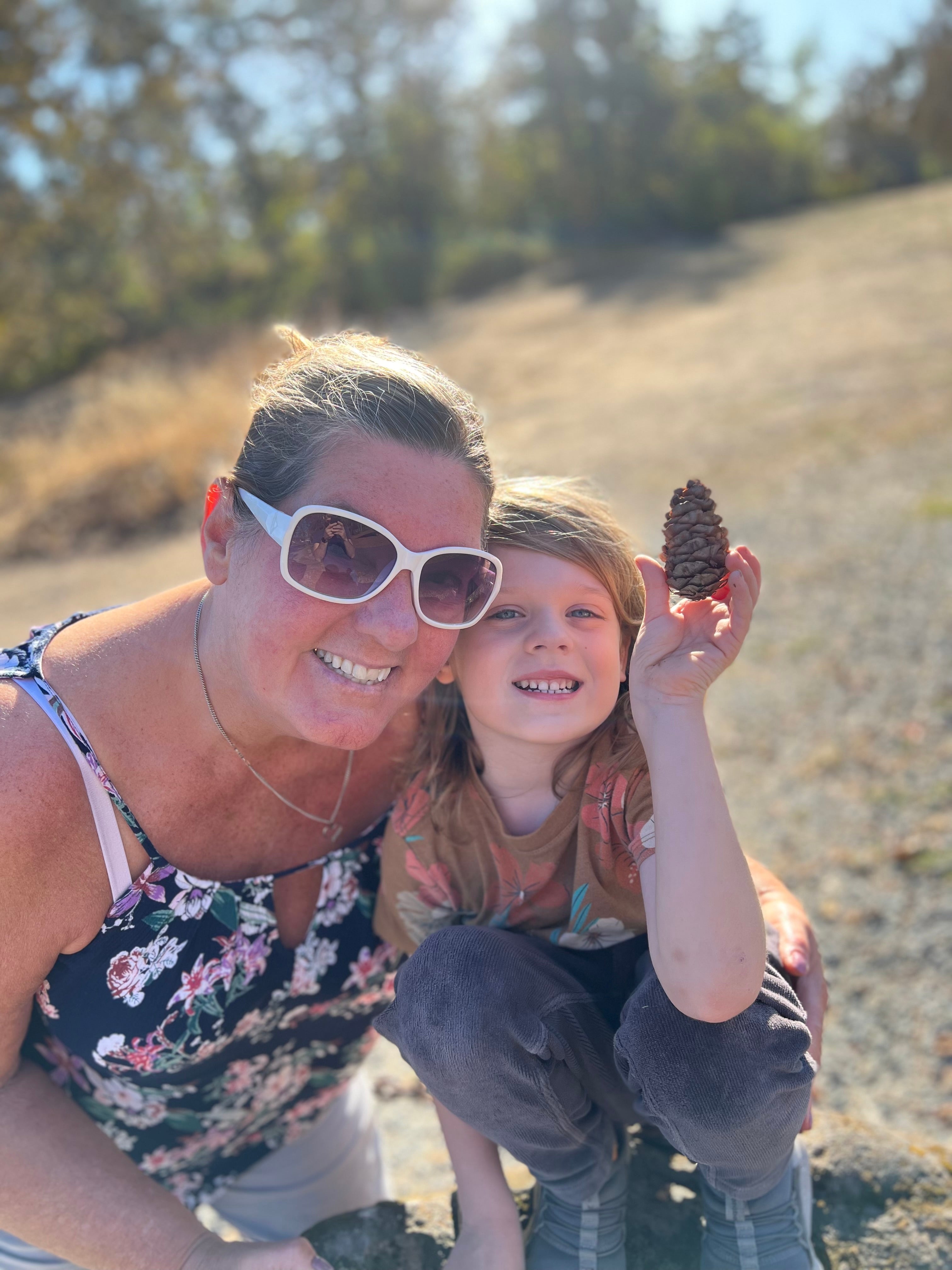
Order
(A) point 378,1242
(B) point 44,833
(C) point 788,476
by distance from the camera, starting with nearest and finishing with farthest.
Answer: (B) point 44,833 < (A) point 378,1242 < (C) point 788,476

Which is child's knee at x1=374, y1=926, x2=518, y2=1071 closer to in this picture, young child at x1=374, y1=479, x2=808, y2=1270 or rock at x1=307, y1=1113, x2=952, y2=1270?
young child at x1=374, y1=479, x2=808, y2=1270

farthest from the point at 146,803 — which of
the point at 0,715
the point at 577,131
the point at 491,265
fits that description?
the point at 577,131

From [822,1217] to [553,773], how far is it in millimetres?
1079

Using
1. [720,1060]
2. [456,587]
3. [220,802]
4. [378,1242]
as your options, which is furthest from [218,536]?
[378,1242]

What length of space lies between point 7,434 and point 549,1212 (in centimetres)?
1597

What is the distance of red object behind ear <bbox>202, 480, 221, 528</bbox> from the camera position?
1791mm

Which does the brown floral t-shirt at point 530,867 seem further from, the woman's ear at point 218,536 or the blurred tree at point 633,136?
the blurred tree at point 633,136

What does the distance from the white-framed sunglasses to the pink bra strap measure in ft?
1.67

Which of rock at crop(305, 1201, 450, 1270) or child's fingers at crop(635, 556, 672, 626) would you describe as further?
rock at crop(305, 1201, 450, 1270)

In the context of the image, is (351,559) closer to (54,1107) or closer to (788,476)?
(54,1107)

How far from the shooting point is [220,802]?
1.96m

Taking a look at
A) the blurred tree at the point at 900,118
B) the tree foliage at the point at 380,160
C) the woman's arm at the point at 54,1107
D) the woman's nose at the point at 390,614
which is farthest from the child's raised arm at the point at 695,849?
the blurred tree at the point at 900,118

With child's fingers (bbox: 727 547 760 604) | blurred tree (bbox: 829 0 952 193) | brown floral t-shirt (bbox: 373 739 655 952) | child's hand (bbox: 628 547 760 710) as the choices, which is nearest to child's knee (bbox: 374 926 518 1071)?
brown floral t-shirt (bbox: 373 739 655 952)

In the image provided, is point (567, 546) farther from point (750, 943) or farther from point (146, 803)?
point (146, 803)
